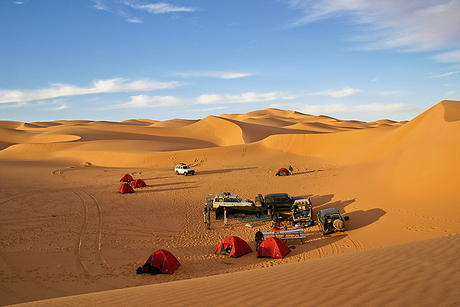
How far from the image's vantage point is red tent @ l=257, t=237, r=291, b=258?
11.0 m

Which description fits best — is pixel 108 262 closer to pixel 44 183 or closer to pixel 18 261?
pixel 18 261

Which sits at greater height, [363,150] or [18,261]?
[363,150]

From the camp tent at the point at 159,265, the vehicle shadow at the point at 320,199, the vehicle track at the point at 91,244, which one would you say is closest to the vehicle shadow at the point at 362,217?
the vehicle shadow at the point at 320,199

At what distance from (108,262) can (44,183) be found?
63.7 feet

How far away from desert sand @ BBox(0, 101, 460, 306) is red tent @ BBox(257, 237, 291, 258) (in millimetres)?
293

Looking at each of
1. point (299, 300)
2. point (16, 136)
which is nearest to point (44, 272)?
point (299, 300)

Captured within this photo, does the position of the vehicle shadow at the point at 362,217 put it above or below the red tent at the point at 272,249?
above

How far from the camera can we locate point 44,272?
9.34 metres

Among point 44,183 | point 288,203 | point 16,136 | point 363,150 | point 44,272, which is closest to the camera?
point 44,272

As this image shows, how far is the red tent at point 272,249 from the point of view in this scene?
11.0 meters

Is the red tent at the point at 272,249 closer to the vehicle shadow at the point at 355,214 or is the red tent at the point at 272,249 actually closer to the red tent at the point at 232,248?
the red tent at the point at 232,248

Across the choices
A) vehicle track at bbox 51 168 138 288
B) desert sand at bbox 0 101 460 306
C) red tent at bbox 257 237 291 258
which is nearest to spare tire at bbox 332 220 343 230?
desert sand at bbox 0 101 460 306

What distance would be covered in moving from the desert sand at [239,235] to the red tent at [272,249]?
29 cm

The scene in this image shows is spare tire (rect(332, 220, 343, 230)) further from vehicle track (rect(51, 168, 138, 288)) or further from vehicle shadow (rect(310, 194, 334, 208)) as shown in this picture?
vehicle track (rect(51, 168, 138, 288))
